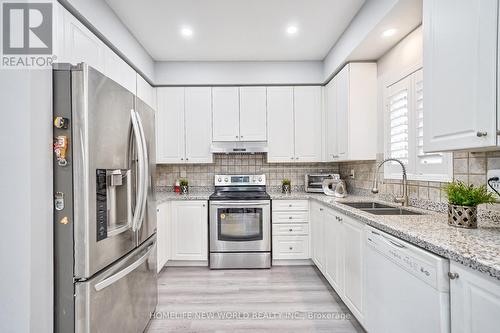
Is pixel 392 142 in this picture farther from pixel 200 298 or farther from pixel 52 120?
pixel 52 120

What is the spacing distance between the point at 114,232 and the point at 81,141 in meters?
0.54

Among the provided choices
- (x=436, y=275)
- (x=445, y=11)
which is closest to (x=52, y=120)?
(x=436, y=275)

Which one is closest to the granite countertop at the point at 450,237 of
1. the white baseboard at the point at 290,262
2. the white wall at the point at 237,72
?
the white baseboard at the point at 290,262

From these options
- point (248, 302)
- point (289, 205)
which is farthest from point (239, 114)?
point (248, 302)

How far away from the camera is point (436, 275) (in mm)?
1021

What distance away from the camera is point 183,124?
3340 millimetres

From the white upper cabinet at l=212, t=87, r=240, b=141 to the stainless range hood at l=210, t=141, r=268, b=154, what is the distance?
2.8 inches

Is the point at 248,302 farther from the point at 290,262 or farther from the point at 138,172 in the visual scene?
the point at 138,172

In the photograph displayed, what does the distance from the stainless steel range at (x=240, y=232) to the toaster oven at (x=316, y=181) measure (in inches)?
28.8

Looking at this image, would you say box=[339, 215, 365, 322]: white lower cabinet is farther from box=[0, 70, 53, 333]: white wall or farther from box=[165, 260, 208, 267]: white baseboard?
box=[0, 70, 53, 333]: white wall

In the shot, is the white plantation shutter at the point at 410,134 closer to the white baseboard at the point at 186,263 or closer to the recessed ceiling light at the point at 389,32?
the recessed ceiling light at the point at 389,32

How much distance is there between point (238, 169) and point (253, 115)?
83 centimetres

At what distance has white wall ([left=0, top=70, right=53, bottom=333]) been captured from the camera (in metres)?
1.14

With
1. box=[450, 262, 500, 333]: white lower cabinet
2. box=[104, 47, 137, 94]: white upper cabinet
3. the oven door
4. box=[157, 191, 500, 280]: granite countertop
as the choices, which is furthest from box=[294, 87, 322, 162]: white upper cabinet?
box=[450, 262, 500, 333]: white lower cabinet
